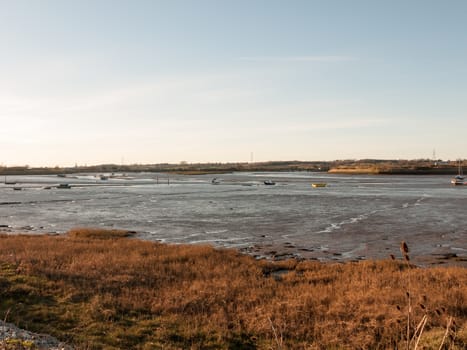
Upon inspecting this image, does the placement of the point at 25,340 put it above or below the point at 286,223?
above

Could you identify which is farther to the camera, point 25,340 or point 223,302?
point 223,302

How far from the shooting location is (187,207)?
58.2 meters

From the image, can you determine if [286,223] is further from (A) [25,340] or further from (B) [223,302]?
(A) [25,340]

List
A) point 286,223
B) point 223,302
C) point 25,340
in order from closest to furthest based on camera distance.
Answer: point 25,340, point 223,302, point 286,223

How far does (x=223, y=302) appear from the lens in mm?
14461

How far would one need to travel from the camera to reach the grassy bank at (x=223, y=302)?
11352 millimetres

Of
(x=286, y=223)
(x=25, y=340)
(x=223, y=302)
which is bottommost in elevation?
(x=286, y=223)

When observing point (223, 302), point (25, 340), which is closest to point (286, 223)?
point (223, 302)

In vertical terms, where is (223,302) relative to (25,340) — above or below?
below

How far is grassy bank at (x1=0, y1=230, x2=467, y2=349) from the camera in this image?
37.2 ft

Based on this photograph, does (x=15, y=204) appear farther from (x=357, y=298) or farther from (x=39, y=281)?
(x=357, y=298)

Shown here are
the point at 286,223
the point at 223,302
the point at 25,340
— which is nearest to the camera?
the point at 25,340

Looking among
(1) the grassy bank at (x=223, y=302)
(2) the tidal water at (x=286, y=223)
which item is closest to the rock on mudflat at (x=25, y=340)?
(1) the grassy bank at (x=223, y=302)

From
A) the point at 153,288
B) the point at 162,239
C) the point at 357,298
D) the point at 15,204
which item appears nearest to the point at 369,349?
the point at 357,298
